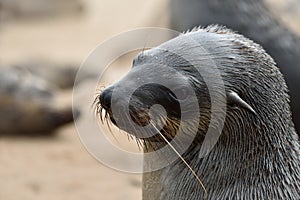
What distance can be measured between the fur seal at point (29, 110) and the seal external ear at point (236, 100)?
3.81 m

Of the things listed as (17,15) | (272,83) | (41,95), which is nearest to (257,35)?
(41,95)

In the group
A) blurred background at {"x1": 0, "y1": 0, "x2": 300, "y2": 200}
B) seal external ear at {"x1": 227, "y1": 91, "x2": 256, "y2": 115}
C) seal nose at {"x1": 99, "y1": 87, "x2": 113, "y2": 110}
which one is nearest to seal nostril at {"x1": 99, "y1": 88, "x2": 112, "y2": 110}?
seal nose at {"x1": 99, "y1": 87, "x2": 113, "y2": 110}

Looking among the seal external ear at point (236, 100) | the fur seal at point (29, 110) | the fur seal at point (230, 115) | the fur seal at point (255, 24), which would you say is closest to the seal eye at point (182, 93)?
the fur seal at point (230, 115)

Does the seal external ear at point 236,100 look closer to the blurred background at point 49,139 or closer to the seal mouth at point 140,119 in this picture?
the seal mouth at point 140,119

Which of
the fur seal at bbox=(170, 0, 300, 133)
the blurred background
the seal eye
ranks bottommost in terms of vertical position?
the blurred background

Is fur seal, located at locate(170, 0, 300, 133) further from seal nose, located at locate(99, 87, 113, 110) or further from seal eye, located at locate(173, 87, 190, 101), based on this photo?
seal nose, located at locate(99, 87, 113, 110)

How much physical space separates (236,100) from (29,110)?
13.0ft

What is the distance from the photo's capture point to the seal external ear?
2.99 m

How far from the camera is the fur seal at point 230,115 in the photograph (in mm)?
3016

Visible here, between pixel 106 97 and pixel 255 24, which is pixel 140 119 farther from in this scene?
pixel 255 24

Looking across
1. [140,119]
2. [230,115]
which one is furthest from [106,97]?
[230,115]

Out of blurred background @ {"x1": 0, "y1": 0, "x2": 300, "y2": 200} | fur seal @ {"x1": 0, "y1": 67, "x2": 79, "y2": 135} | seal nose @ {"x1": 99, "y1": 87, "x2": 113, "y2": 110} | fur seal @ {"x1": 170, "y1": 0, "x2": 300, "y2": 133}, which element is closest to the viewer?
seal nose @ {"x1": 99, "y1": 87, "x2": 113, "y2": 110}

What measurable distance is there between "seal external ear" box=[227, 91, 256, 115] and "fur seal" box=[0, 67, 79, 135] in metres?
3.81

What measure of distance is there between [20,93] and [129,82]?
3.96 m
